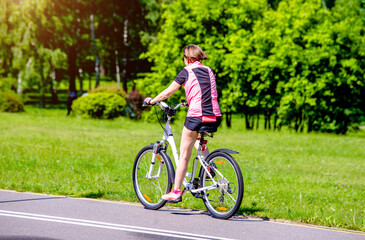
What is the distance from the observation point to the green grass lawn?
7.00 meters

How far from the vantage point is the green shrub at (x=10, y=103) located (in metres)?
27.7

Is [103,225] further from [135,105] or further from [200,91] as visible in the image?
[135,105]

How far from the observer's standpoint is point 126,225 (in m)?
5.62

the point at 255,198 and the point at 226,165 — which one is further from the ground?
the point at 226,165

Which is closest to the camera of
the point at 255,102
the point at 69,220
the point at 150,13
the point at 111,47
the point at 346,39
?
the point at 69,220

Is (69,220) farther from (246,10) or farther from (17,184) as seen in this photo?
(246,10)

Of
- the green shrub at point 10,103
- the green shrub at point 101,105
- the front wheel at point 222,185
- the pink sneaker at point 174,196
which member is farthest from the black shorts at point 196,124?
the green shrub at point 10,103

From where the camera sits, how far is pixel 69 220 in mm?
5754

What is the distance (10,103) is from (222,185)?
24.3 m

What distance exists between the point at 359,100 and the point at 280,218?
16.7 m

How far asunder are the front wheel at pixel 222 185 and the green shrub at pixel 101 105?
62.1ft

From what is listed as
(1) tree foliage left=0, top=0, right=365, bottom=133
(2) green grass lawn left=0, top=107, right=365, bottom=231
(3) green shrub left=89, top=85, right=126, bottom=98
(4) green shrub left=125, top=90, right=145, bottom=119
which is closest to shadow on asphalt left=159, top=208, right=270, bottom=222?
(2) green grass lawn left=0, top=107, right=365, bottom=231

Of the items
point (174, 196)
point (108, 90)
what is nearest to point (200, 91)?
point (174, 196)

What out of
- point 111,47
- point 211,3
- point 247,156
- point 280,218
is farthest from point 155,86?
point 111,47
